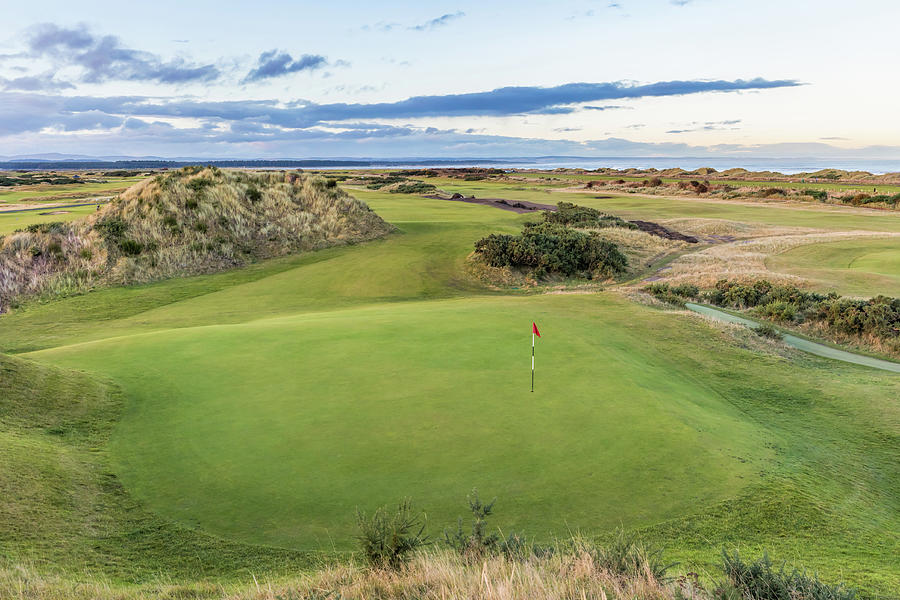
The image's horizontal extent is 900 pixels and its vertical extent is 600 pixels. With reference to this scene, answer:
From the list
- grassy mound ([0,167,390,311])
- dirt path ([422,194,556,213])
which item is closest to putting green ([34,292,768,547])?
grassy mound ([0,167,390,311])

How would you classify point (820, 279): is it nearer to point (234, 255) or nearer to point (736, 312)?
point (736, 312)

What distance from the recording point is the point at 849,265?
26.9 meters

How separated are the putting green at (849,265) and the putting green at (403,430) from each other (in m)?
15.1

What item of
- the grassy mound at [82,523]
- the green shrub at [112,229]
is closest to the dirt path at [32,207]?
the green shrub at [112,229]

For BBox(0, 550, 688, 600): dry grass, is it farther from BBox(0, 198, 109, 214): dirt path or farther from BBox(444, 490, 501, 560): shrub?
BBox(0, 198, 109, 214): dirt path

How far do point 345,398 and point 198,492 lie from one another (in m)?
2.50

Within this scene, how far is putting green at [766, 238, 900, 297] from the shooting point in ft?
69.0

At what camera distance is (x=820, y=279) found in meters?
22.6

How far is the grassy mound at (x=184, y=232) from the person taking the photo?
2116cm

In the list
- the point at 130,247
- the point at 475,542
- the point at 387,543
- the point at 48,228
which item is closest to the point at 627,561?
the point at 475,542

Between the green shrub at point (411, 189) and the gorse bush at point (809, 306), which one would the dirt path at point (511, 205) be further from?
the gorse bush at point (809, 306)

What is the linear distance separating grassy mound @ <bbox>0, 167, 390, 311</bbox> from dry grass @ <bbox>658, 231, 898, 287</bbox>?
16119 millimetres

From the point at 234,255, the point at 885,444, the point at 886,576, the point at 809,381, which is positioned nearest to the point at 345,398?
the point at 886,576

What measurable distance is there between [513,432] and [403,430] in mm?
1419
